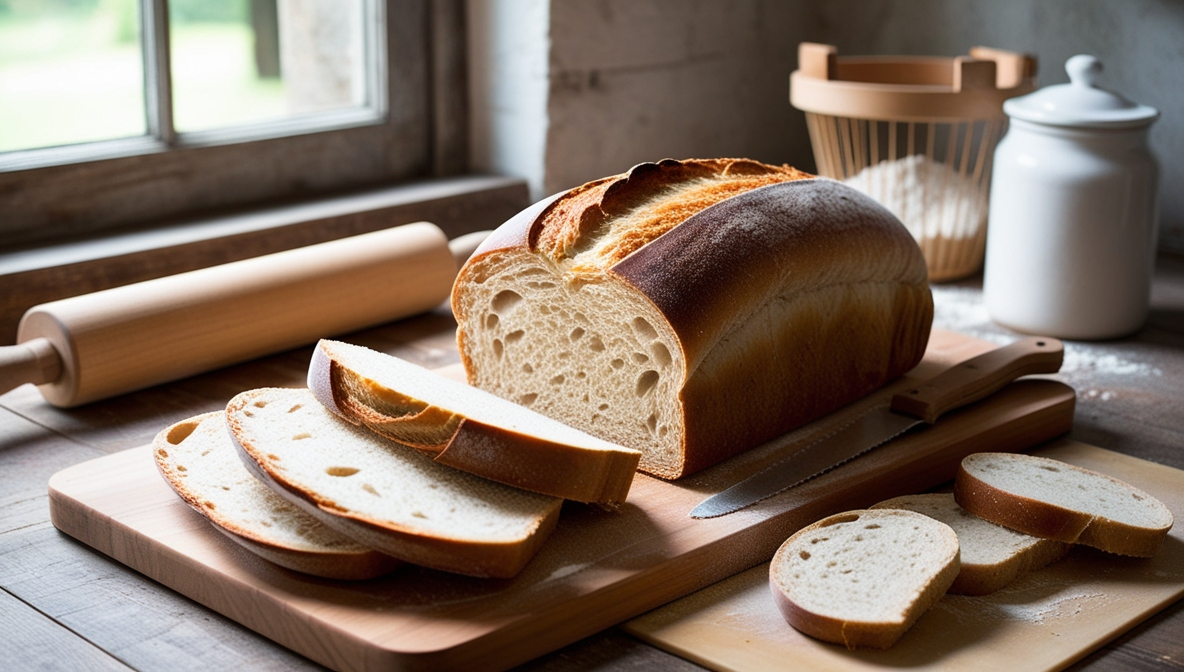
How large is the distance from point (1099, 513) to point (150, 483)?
4.12 feet

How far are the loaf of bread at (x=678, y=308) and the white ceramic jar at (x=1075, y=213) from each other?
59cm

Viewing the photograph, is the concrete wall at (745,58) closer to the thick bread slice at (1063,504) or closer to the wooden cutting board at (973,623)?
the thick bread slice at (1063,504)

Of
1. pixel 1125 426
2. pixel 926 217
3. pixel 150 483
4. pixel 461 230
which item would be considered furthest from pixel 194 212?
pixel 1125 426

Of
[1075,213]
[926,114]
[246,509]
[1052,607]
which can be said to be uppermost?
[926,114]

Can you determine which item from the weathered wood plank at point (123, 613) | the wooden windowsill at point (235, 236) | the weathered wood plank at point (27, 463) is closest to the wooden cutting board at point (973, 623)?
the weathered wood plank at point (123, 613)

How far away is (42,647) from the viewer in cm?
136

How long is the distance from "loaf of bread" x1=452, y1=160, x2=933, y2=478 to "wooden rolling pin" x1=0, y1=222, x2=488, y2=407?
51cm

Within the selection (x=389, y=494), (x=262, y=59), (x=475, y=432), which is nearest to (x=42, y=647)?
(x=389, y=494)

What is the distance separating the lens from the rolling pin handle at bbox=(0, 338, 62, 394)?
193cm

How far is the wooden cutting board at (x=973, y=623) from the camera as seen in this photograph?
136cm

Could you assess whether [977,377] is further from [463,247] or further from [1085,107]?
[463,247]

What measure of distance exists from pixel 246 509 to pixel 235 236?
1228mm

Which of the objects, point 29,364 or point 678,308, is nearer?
point 678,308

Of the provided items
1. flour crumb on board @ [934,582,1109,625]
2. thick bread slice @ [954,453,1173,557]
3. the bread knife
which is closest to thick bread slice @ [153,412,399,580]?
the bread knife
